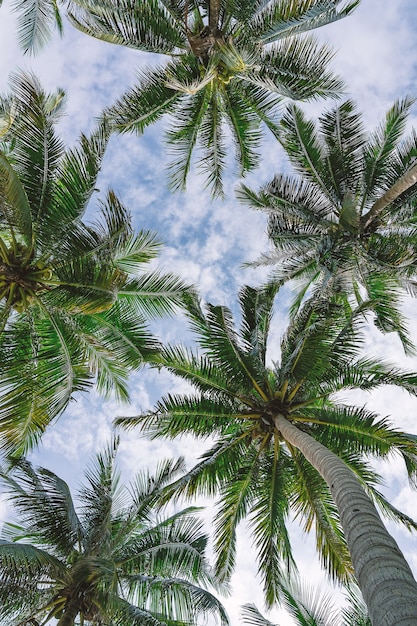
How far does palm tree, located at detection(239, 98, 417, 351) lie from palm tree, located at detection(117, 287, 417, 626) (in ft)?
11.5

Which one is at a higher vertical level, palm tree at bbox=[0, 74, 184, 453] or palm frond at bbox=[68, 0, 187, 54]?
palm frond at bbox=[68, 0, 187, 54]

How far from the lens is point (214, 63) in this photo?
11484mm

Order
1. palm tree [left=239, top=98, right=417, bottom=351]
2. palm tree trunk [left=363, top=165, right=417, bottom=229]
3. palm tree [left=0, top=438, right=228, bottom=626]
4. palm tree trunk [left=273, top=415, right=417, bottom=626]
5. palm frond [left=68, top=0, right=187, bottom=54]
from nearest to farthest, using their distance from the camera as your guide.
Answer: palm tree trunk [left=273, top=415, right=417, bottom=626] < palm tree [left=0, top=438, right=228, bottom=626] < palm tree trunk [left=363, top=165, right=417, bottom=229] < palm frond [left=68, top=0, right=187, bottom=54] < palm tree [left=239, top=98, right=417, bottom=351]

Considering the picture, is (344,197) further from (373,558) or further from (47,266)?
(373,558)

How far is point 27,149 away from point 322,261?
22.6 feet

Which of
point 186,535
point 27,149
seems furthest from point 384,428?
point 27,149

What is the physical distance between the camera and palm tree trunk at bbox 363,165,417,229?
9680 mm

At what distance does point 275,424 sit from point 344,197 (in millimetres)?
6456

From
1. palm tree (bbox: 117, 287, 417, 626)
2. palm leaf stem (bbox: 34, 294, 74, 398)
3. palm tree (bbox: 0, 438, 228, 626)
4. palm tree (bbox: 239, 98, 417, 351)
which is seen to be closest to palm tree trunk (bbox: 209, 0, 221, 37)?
palm tree (bbox: 239, 98, 417, 351)

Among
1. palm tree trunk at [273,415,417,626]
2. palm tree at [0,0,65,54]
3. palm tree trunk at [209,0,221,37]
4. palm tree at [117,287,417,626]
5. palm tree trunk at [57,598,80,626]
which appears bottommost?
palm tree trunk at [57,598,80,626]

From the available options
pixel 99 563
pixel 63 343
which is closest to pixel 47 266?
pixel 63 343

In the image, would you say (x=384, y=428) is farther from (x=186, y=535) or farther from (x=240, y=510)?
(x=186, y=535)

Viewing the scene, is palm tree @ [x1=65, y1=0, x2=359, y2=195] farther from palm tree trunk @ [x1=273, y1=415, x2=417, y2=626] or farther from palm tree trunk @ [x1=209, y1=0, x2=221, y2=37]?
palm tree trunk @ [x1=273, y1=415, x2=417, y2=626]

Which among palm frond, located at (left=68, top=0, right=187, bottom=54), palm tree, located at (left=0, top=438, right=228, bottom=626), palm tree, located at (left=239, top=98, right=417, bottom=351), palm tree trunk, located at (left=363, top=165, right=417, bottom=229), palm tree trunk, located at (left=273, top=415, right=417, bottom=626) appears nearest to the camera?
palm tree trunk, located at (left=273, top=415, right=417, bottom=626)
